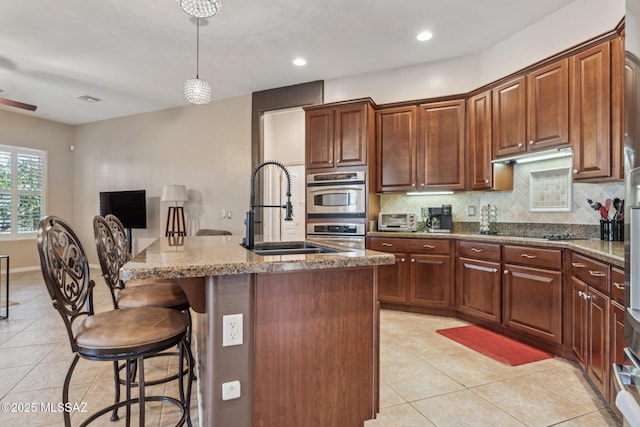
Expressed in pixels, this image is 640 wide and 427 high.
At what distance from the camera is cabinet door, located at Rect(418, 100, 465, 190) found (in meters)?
3.63

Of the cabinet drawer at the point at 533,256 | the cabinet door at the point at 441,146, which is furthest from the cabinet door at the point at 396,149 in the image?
the cabinet drawer at the point at 533,256

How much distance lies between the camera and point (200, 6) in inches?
92.7

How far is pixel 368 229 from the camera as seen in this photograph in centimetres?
382

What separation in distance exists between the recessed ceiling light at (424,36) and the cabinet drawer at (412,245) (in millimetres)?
2173

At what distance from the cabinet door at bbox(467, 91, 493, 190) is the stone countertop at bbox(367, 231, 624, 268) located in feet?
2.14

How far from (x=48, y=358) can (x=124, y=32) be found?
315 centimetres

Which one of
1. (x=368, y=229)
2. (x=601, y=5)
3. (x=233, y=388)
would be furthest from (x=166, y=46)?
(x=601, y=5)

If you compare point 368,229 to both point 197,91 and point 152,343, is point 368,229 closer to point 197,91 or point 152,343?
point 197,91

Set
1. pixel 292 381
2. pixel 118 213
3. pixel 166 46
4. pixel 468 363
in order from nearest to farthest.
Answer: pixel 292 381
pixel 468 363
pixel 166 46
pixel 118 213

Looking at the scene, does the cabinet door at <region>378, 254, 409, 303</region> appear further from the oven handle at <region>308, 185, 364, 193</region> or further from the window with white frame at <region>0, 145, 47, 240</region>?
the window with white frame at <region>0, 145, 47, 240</region>

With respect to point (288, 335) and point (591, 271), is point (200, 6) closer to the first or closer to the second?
point (288, 335)

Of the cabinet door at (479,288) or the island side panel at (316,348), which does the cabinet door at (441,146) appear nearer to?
the cabinet door at (479,288)

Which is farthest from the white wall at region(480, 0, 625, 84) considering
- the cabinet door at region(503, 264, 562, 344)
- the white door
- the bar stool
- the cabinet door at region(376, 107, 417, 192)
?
the bar stool

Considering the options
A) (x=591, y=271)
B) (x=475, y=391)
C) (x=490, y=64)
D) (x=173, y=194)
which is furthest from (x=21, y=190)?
(x=591, y=271)
